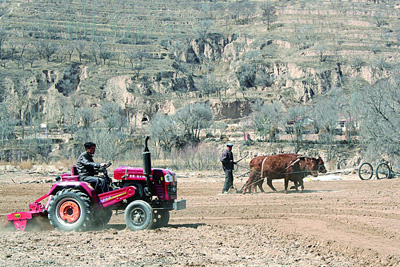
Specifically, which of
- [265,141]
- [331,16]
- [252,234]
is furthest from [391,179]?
[331,16]

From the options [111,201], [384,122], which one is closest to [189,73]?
[384,122]

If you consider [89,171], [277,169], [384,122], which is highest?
[384,122]

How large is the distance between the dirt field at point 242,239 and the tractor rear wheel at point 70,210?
27cm

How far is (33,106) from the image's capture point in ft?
273

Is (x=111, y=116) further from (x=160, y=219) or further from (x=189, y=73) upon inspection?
(x=160, y=219)

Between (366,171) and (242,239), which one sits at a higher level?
(366,171)

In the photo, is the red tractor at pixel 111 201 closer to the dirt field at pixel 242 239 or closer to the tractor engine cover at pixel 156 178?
the tractor engine cover at pixel 156 178

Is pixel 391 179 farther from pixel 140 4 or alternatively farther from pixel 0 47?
pixel 140 4

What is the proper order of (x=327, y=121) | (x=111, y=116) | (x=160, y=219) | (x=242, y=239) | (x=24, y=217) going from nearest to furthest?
(x=242, y=239), (x=24, y=217), (x=160, y=219), (x=327, y=121), (x=111, y=116)

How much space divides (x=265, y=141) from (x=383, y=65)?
42.9m

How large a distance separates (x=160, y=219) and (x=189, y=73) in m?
97.0

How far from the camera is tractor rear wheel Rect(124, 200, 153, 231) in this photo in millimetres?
10773

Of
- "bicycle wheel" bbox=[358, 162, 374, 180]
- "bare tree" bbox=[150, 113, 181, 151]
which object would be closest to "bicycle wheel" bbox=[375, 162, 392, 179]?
"bicycle wheel" bbox=[358, 162, 374, 180]

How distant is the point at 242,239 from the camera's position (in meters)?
10.3
